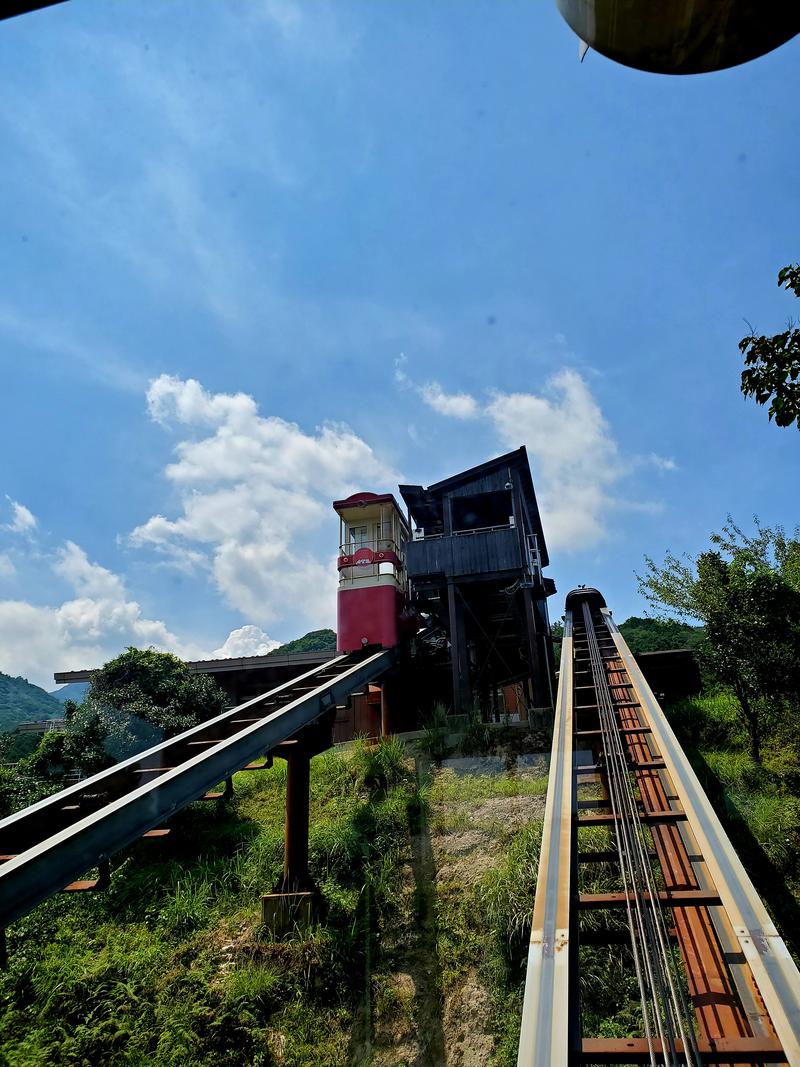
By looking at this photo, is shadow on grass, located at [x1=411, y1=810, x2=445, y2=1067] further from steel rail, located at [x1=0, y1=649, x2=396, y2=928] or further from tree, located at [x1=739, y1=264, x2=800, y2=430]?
tree, located at [x1=739, y1=264, x2=800, y2=430]

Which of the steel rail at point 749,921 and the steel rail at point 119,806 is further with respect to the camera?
the steel rail at point 119,806

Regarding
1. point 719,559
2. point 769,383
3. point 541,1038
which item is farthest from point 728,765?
point 541,1038

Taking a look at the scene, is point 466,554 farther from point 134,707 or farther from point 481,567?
point 134,707

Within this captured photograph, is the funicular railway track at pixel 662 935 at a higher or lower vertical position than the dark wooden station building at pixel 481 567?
lower

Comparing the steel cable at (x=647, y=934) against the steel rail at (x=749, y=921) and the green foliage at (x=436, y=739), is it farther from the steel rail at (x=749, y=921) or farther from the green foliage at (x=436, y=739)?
the green foliage at (x=436, y=739)

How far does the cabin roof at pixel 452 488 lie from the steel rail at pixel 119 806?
31.4 ft

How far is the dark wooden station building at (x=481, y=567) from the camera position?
15164 mm

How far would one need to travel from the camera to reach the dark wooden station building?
49.8ft

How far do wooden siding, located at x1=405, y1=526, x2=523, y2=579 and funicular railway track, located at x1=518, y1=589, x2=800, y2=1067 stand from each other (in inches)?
341

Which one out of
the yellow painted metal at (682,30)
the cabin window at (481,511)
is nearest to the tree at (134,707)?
the cabin window at (481,511)

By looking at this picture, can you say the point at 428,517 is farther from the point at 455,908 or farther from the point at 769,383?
the point at 769,383

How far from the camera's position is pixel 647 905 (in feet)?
11.3

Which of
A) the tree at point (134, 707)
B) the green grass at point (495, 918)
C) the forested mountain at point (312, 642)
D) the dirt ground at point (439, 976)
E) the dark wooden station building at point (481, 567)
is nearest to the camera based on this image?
the dirt ground at point (439, 976)

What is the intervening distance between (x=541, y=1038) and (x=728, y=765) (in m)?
10.1
